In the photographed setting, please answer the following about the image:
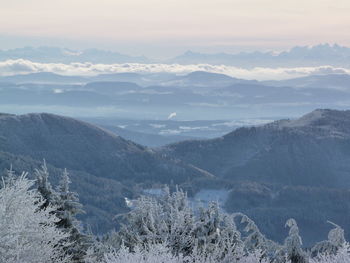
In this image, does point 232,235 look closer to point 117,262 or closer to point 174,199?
point 174,199

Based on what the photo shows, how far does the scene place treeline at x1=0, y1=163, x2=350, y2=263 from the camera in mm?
25484

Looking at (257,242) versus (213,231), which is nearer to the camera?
(213,231)

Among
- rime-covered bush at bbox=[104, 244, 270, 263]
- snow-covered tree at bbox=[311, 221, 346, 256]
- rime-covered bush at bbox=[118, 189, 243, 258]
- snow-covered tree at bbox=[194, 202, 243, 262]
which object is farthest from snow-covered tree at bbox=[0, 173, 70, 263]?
snow-covered tree at bbox=[311, 221, 346, 256]

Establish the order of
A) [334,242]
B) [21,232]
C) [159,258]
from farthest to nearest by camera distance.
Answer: [334,242], [21,232], [159,258]

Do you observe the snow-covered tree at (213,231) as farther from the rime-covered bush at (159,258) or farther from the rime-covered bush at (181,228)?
the rime-covered bush at (159,258)

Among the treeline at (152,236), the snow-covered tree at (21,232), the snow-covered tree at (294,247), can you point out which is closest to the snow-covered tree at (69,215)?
the treeline at (152,236)

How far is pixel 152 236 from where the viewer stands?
103ft

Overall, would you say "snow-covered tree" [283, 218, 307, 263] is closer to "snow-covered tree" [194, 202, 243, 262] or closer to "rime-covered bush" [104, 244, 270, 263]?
"snow-covered tree" [194, 202, 243, 262]

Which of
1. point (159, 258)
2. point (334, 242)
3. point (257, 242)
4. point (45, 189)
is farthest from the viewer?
point (45, 189)

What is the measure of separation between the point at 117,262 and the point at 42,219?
5803mm

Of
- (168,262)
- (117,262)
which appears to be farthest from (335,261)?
(117,262)

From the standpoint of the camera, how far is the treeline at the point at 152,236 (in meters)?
25.5

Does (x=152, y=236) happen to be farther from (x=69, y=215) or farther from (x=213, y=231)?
(x=69, y=215)

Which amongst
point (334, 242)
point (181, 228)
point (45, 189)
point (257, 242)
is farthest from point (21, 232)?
point (334, 242)
